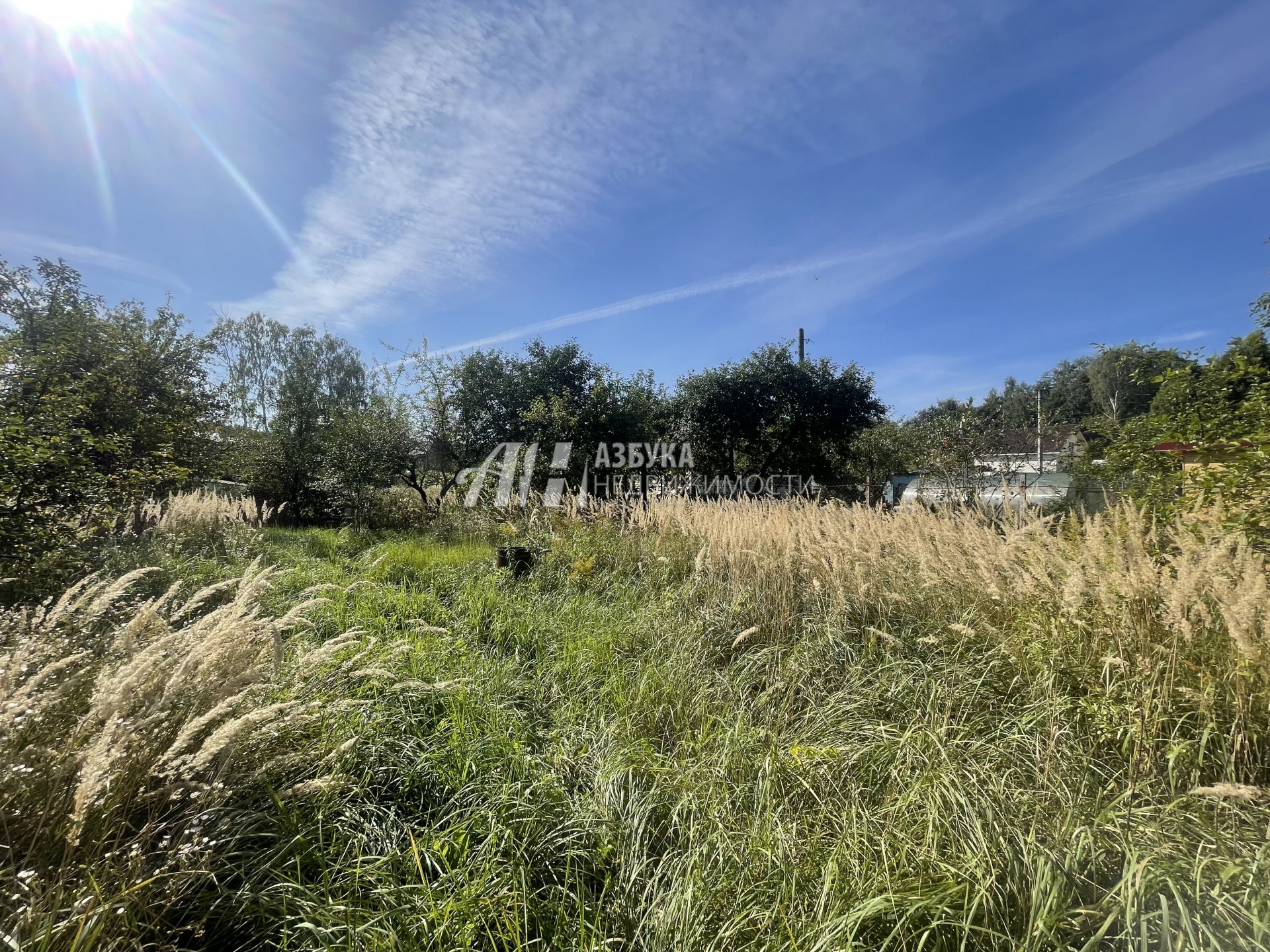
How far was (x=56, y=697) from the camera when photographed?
1199 millimetres

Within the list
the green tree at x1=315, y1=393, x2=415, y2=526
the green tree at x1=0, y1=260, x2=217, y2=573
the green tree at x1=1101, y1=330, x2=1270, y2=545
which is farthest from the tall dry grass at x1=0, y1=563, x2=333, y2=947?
the green tree at x1=315, y1=393, x2=415, y2=526

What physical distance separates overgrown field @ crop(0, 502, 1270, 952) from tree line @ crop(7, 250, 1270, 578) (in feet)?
2.93

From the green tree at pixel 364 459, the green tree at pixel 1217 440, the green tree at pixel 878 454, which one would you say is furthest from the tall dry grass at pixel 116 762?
the green tree at pixel 878 454

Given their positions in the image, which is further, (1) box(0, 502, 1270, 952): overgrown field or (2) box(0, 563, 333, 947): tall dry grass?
(1) box(0, 502, 1270, 952): overgrown field

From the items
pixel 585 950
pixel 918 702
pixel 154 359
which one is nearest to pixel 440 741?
pixel 585 950

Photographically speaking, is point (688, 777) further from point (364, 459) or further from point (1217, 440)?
point (364, 459)

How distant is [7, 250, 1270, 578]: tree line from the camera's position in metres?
2.72

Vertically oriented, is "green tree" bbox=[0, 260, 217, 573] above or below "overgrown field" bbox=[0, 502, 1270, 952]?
above

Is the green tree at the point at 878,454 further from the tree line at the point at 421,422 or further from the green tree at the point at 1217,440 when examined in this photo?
the green tree at the point at 1217,440

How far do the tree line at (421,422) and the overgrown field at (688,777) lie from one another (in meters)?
0.89

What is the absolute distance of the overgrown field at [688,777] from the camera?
1079 mm
